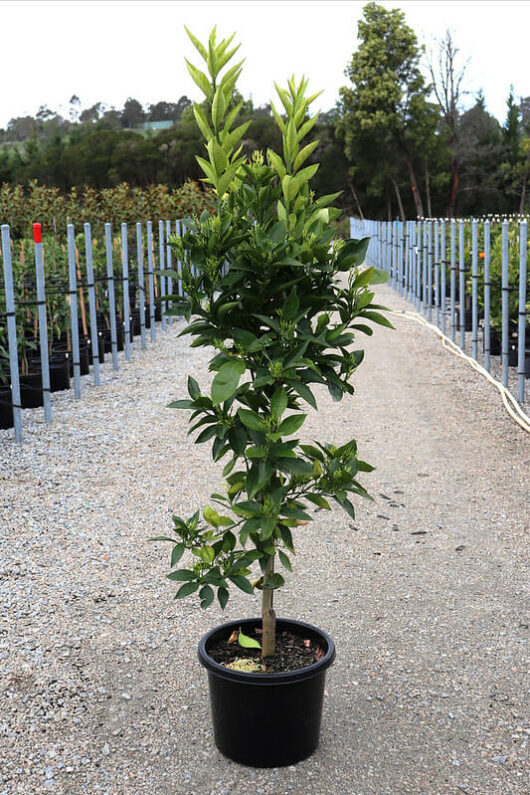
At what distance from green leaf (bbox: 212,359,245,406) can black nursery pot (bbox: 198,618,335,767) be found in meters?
→ 0.93

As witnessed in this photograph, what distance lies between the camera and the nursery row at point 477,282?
28.7 ft

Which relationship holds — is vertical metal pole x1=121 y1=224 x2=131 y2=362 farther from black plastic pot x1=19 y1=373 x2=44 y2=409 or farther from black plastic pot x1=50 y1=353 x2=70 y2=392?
black plastic pot x1=19 y1=373 x2=44 y2=409

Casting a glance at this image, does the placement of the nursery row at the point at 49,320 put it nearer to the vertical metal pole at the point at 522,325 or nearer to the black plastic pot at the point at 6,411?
the black plastic pot at the point at 6,411

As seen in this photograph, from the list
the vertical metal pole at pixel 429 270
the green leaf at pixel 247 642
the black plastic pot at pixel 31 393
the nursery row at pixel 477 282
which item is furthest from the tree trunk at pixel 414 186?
the green leaf at pixel 247 642

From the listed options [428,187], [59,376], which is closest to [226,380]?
[59,376]

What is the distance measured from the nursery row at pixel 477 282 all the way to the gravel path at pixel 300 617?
1.87 m

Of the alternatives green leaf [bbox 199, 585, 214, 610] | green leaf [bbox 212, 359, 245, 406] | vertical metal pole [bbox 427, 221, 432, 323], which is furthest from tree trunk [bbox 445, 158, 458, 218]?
green leaf [bbox 212, 359, 245, 406]

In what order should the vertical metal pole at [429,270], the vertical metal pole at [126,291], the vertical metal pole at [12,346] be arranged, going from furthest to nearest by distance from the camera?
1. the vertical metal pole at [429,270]
2. the vertical metal pole at [126,291]
3. the vertical metal pole at [12,346]

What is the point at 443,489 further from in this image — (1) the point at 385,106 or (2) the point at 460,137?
(2) the point at 460,137

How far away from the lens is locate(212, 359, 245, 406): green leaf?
232cm

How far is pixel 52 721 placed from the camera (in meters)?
3.17

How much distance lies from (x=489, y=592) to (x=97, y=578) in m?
1.87

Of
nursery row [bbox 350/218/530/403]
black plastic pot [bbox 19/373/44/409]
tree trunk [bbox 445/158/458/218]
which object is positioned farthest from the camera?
tree trunk [bbox 445/158/458/218]

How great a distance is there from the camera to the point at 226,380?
92.3 inches
